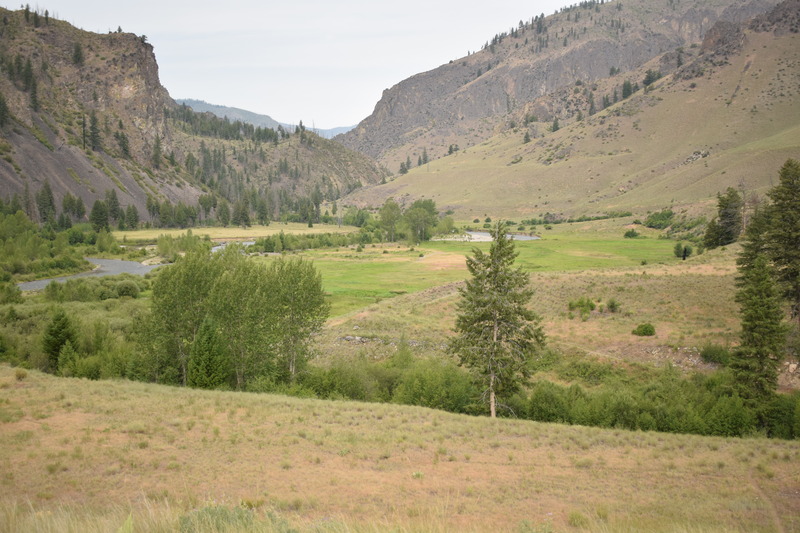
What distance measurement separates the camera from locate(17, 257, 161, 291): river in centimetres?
8425

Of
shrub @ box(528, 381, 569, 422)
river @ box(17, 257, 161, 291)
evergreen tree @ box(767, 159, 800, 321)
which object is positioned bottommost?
shrub @ box(528, 381, 569, 422)

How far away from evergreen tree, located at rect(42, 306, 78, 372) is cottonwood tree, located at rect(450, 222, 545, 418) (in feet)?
105

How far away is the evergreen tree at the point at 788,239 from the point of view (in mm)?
36969

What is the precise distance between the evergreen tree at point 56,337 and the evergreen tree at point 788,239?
56.8 meters

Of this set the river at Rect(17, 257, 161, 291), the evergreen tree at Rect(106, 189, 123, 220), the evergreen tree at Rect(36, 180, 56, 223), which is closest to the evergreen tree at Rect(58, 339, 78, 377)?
the river at Rect(17, 257, 161, 291)

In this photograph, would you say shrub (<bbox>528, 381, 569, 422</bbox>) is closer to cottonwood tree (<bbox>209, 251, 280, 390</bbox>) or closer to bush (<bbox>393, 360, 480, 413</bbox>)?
bush (<bbox>393, 360, 480, 413</bbox>)

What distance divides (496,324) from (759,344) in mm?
15732

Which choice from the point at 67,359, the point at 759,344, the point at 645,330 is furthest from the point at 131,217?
the point at 759,344

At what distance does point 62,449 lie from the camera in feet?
54.3

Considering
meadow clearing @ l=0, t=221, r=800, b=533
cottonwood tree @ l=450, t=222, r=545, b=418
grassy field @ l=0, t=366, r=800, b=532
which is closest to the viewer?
meadow clearing @ l=0, t=221, r=800, b=533

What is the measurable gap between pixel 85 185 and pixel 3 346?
476 feet

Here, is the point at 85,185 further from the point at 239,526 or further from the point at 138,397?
the point at 239,526

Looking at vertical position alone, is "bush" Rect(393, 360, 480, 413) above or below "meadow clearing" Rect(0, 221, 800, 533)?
below

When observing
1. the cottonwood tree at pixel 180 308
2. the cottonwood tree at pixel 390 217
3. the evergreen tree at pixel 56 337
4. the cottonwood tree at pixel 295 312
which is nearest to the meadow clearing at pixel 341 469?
the cottonwood tree at pixel 180 308
